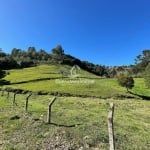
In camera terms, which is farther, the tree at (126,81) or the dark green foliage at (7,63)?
the dark green foliage at (7,63)

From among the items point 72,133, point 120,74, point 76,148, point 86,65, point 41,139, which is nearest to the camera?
point 76,148

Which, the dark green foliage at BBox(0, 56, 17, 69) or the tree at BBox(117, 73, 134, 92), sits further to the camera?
the dark green foliage at BBox(0, 56, 17, 69)

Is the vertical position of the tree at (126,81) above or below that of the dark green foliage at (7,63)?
below

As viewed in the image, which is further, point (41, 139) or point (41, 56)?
point (41, 56)

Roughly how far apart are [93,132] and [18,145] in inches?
202

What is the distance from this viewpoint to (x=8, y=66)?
134500 mm

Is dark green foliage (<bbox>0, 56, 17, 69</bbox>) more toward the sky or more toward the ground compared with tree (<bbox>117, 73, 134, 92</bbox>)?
more toward the sky

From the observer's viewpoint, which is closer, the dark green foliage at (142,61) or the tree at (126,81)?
the tree at (126,81)

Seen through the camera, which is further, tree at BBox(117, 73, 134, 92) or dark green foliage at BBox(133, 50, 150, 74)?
dark green foliage at BBox(133, 50, 150, 74)

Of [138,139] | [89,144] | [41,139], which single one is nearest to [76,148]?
[89,144]

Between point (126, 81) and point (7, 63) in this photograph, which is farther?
point (7, 63)

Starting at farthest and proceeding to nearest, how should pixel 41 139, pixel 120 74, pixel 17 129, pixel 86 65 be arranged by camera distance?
pixel 86 65 < pixel 120 74 < pixel 17 129 < pixel 41 139

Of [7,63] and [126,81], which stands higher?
[7,63]

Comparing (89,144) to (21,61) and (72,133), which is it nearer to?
(72,133)
